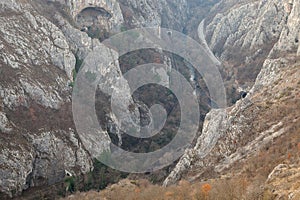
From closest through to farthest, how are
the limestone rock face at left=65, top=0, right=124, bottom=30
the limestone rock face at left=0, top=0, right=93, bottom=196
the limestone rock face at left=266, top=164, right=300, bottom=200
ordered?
the limestone rock face at left=266, top=164, right=300, bottom=200 → the limestone rock face at left=0, top=0, right=93, bottom=196 → the limestone rock face at left=65, top=0, right=124, bottom=30

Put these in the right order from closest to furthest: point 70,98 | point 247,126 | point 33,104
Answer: point 247,126
point 33,104
point 70,98

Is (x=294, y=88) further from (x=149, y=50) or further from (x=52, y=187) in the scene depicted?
(x=149, y=50)

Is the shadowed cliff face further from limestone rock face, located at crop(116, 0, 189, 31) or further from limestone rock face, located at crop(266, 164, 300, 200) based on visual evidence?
limestone rock face, located at crop(266, 164, 300, 200)

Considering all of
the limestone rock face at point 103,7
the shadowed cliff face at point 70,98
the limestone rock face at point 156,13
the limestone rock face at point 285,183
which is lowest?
the limestone rock face at point 285,183

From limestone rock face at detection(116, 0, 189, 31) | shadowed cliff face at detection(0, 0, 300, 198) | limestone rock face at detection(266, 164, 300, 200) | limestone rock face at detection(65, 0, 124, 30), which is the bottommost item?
limestone rock face at detection(266, 164, 300, 200)

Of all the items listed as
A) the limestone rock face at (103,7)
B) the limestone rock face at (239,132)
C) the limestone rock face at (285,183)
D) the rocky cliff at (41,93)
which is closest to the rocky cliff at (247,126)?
the limestone rock face at (239,132)

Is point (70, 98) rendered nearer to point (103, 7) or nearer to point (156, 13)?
point (103, 7)

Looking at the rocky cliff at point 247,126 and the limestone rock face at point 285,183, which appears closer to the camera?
the limestone rock face at point 285,183

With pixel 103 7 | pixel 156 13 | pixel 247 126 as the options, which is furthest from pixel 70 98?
pixel 156 13

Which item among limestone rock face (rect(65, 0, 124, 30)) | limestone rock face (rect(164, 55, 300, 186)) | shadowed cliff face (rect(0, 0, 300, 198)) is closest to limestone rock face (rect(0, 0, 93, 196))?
shadowed cliff face (rect(0, 0, 300, 198))

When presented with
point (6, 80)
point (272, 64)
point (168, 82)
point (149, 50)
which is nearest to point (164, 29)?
point (149, 50)

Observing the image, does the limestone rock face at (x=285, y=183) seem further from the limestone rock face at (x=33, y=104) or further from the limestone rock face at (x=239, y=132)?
the limestone rock face at (x=33, y=104)
